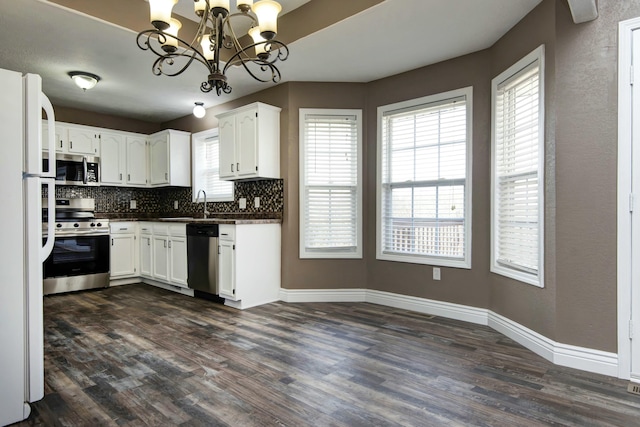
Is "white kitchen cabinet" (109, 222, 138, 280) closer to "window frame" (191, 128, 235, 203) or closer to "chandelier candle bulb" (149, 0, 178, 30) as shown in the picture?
"window frame" (191, 128, 235, 203)

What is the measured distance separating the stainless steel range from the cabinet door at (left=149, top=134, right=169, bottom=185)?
95 centimetres

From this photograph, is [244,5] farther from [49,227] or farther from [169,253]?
[169,253]

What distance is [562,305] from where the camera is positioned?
2498 millimetres

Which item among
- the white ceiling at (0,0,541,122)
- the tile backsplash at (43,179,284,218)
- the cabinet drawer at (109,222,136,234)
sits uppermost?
the white ceiling at (0,0,541,122)

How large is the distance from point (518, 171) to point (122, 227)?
16.0 ft

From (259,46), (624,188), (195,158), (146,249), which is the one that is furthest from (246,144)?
(624,188)

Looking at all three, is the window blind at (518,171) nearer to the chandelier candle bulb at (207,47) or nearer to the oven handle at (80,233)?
the chandelier candle bulb at (207,47)

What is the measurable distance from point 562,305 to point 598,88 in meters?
1.42

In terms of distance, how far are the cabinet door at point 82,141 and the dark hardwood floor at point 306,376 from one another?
2.51 metres

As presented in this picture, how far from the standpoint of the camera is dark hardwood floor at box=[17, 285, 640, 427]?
1.87 m

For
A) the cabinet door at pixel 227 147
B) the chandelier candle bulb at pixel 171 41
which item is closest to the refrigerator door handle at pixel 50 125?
the chandelier candle bulb at pixel 171 41

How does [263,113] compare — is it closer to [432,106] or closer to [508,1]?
[432,106]

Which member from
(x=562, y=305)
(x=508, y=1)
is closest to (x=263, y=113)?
(x=508, y=1)

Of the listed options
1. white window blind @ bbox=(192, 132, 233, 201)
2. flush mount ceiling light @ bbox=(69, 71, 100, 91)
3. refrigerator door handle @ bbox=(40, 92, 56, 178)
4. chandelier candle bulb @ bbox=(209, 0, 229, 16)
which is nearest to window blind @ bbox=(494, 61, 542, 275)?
chandelier candle bulb @ bbox=(209, 0, 229, 16)
